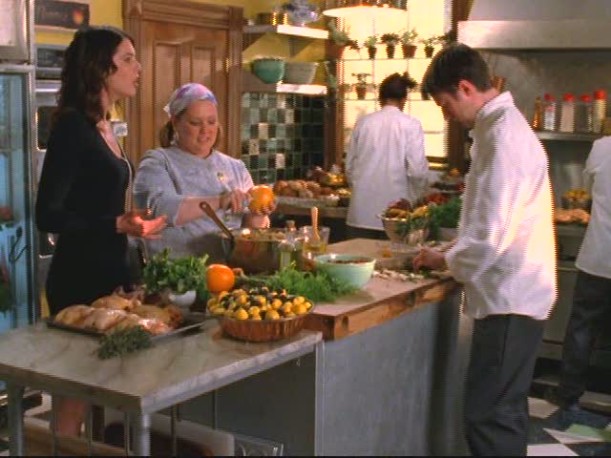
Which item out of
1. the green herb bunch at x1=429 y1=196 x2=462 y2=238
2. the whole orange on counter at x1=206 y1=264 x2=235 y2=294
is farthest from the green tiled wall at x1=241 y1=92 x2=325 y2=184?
the whole orange on counter at x1=206 y1=264 x2=235 y2=294

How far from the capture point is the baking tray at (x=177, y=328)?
2.39 m

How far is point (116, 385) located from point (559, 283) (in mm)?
3685

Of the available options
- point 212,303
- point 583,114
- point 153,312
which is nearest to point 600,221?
point 583,114

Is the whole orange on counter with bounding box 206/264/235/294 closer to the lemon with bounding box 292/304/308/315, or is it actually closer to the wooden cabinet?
the lemon with bounding box 292/304/308/315

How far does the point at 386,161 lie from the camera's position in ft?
19.1

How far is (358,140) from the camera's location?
5.95 m

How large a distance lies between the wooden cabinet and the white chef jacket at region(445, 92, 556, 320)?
124 inches

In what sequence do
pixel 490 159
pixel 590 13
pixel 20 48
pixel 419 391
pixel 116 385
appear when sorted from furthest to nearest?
pixel 590 13 → pixel 20 48 → pixel 419 391 → pixel 490 159 → pixel 116 385

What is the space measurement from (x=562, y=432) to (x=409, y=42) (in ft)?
11.8

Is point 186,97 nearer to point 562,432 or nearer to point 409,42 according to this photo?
point 562,432

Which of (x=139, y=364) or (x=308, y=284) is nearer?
(x=139, y=364)

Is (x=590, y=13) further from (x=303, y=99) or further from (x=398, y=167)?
(x=303, y=99)

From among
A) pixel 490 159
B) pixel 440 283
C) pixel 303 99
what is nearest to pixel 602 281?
pixel 440 283

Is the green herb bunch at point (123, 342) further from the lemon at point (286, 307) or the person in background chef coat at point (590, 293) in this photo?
the person in background chef coat at point (590, 293)
